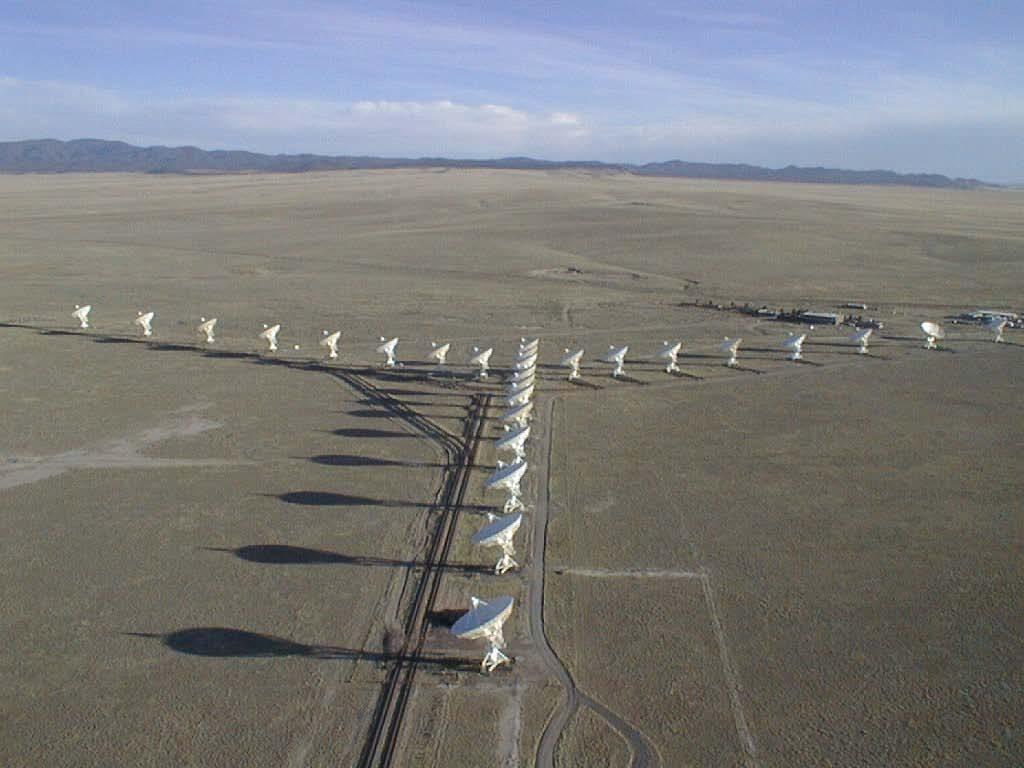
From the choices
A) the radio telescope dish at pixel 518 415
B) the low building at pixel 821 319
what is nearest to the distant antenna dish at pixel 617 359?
the radio telescope dish at pixel 518 415

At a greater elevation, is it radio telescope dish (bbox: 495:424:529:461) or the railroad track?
radio telescope dish (bbox: 495:424:529:461)

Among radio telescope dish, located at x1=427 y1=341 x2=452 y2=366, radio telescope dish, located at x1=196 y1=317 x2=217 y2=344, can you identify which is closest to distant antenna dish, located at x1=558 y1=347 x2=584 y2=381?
radio telescope dish, located at x1=427 y1=341 x2=452 y2=366

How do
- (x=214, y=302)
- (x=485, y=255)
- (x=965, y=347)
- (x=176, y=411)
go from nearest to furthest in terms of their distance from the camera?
(x=176, y=411) < (x=965, y=347) < (x=214, y=302) < (x=485, y=255)

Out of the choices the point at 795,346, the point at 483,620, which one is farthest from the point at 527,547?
the point at 795,346

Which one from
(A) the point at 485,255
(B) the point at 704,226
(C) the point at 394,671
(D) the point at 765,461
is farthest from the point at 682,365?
(B) the point at 704,226

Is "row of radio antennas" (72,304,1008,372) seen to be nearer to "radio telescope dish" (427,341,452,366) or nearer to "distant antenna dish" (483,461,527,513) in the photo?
"radio telescope dish" (427,341,452,366)

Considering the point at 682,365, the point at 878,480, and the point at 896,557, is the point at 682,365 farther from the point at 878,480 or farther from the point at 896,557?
the point at 896,557

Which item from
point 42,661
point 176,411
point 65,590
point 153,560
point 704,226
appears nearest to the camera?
point 42,661
